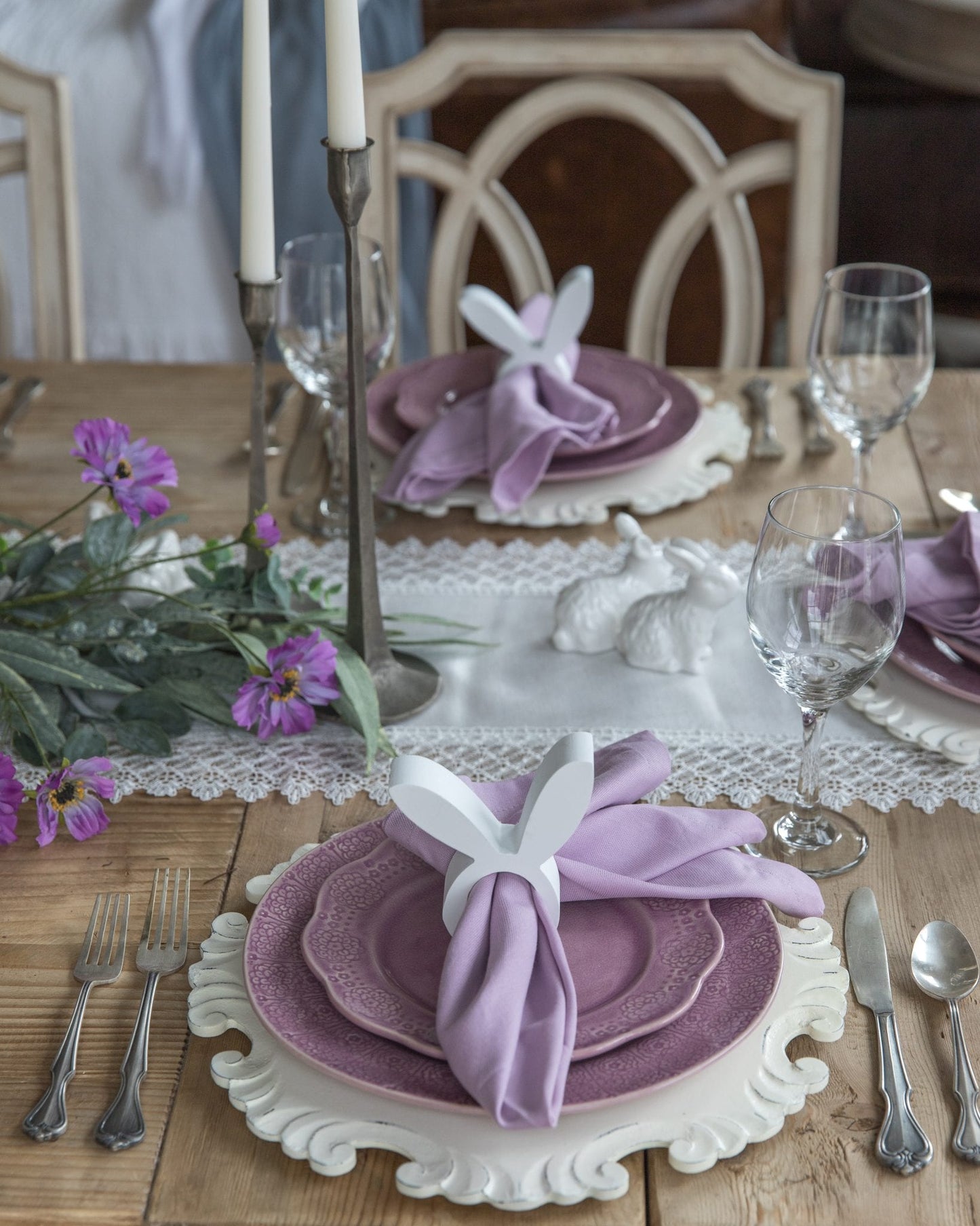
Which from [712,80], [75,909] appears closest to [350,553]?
[75,909]

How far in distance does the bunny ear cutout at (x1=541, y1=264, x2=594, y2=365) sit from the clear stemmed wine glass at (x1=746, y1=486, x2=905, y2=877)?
1.54 feet

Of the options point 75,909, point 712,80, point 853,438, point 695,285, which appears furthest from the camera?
point 695,285

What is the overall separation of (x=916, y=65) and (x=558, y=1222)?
2.71 meters

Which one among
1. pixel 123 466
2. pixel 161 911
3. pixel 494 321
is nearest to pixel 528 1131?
pixel 161 911

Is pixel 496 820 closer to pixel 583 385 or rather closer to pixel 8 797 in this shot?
pixel 8 797

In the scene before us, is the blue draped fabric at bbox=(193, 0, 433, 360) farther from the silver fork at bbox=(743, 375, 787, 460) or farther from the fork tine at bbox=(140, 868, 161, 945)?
the fork tine at bbox=(140, 868, 161, 945)

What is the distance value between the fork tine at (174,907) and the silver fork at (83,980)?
24 mm

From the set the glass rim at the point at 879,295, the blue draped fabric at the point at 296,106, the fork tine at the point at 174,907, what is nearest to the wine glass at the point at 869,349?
the glass rim at the point at 879,295

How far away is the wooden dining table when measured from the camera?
57cm

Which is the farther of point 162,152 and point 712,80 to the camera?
point 162,152

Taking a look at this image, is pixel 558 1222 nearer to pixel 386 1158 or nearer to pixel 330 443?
pixel 386 1158

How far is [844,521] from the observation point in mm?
822

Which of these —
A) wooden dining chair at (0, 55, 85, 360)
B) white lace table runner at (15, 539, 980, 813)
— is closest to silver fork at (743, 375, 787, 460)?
white lace table runner at (15, 539, 980, 813)

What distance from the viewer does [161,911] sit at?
74cm
